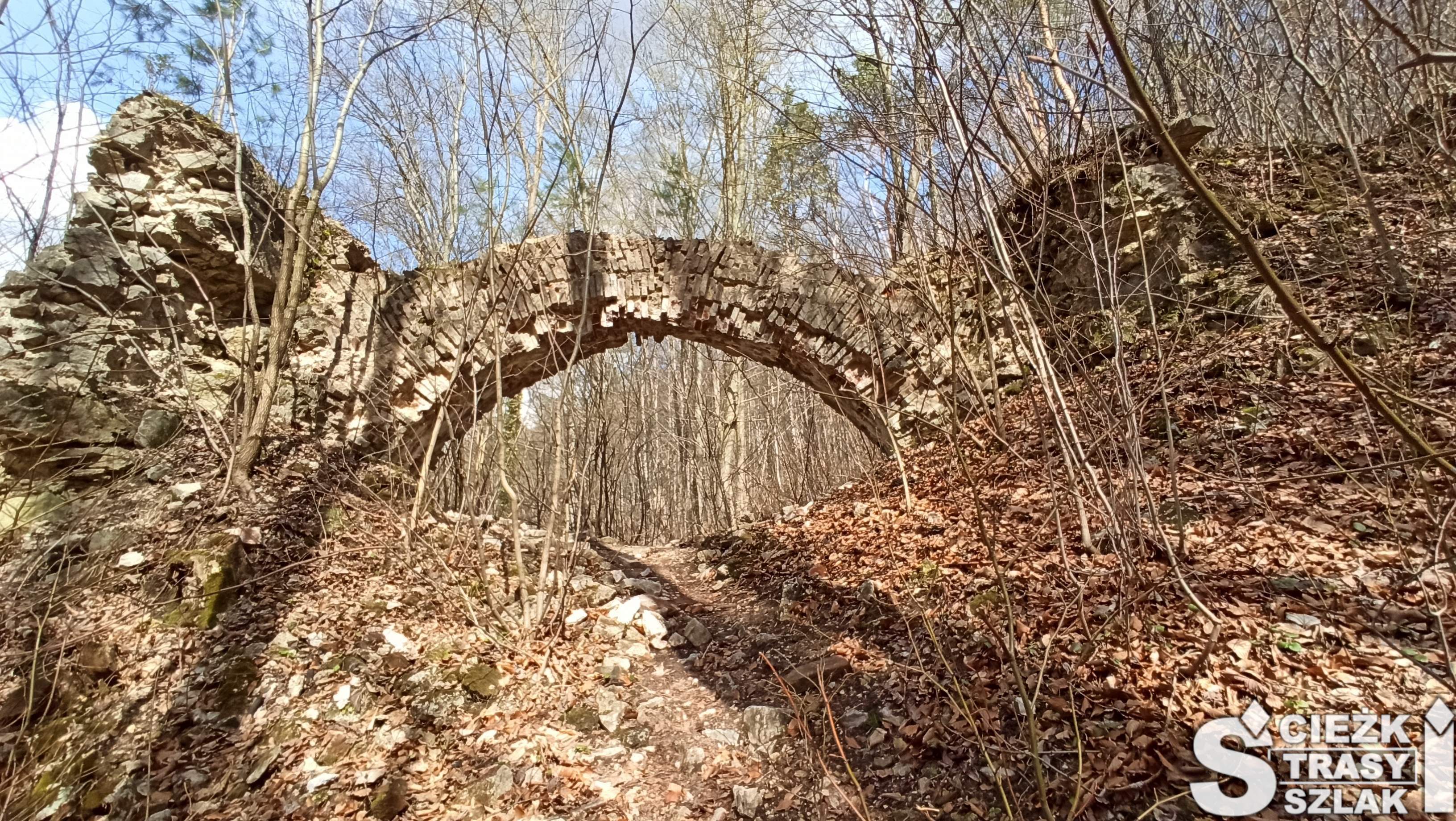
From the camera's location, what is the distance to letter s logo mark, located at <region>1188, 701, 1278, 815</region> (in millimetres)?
1800

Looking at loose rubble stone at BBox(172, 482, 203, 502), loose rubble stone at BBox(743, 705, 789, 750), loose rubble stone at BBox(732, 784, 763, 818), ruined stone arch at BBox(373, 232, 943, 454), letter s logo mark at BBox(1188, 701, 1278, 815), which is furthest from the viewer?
ruined stone arch at BBox(373, 232, 943, 454)

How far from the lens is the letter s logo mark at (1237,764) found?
1800mm

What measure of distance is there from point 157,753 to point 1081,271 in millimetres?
6821

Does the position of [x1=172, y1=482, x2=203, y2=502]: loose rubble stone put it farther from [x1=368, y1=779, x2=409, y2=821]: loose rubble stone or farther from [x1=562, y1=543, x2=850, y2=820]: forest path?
[x1=562, y1=543, x2=850, y2=820]: forest path

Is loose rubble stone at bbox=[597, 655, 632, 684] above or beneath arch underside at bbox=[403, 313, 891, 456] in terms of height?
beneath

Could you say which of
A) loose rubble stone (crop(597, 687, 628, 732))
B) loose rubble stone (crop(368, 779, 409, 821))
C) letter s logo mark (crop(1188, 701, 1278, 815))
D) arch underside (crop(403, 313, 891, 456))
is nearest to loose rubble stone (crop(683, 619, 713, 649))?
loose rubble stone (crop(597, 687, 628, 732))

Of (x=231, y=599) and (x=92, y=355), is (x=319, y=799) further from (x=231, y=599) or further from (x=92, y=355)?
(x=92, y=355)

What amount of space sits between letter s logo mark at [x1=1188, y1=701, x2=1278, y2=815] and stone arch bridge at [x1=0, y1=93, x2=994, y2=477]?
90.2 inches

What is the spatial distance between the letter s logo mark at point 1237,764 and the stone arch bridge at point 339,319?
2291 mm

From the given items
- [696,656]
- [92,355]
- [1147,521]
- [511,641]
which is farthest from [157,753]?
[1147,521]

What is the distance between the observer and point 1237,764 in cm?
190

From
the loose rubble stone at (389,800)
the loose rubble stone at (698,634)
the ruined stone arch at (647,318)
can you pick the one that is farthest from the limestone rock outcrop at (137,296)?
the loose rubble stone at (698,634)

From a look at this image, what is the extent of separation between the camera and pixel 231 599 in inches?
146

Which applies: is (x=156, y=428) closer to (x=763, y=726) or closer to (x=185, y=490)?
(x=185, y=490)
